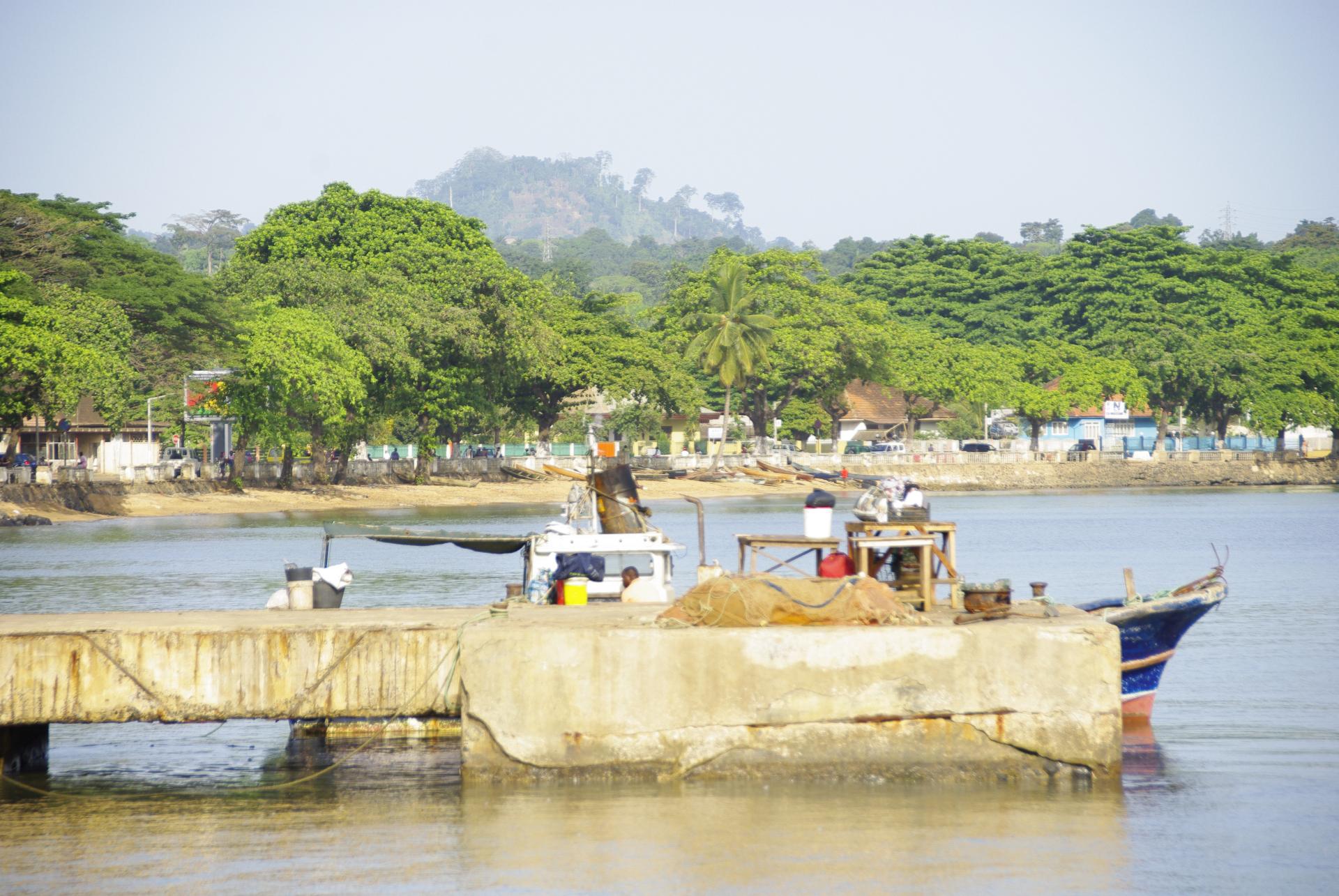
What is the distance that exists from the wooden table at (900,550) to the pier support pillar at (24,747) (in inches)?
328

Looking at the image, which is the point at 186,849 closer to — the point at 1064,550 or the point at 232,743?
the point at 232,743

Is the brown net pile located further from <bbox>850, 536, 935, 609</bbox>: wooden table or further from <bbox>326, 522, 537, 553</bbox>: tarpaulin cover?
<bbox>326, 522, 537, 553</bbox>: tarpaulin cover

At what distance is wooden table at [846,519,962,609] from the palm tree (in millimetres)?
65683

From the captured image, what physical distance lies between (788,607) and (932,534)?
223cm

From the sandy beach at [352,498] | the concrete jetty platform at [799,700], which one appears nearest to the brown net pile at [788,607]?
the concrete jetty platform at [799,700]

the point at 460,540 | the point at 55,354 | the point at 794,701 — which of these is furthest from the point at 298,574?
the point at 55,354

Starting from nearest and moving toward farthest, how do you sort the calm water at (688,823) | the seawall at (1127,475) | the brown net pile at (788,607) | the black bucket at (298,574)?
the calm water at (688,823) < the brown net pile at (788,607) < the black bucket at (298,574) < the seawall at (1127,475)

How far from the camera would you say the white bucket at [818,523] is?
14500 millimetres

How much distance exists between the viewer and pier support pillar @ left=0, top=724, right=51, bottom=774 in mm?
14466

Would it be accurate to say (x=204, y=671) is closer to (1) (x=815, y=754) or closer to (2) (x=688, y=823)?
(2) (x=688, y=823)

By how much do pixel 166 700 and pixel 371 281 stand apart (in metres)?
60.0

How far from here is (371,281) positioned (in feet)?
234

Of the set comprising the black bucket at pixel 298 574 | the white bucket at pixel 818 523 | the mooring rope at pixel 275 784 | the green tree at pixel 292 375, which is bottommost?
the mooring rope at pixel 275 784

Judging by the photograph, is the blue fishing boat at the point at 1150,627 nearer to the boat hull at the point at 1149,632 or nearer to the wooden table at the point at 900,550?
the boat hull at the point at 1149,632
